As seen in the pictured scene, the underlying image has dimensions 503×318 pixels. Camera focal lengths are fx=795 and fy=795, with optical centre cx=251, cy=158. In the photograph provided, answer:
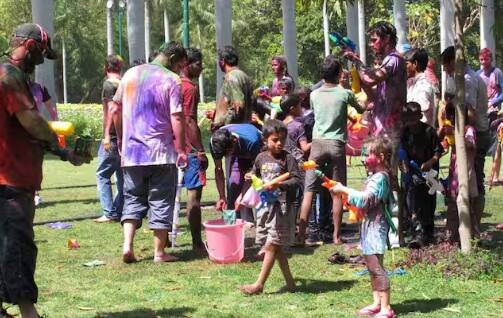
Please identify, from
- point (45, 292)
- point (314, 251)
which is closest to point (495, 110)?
point (314, 251)

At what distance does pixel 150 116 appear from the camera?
25.7ft

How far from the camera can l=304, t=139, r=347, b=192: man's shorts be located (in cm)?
855

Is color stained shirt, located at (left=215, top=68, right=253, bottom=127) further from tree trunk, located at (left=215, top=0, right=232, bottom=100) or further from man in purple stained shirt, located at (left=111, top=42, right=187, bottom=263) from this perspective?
tree trunk, located at (left=215, top=0, right=232, bottom=100)

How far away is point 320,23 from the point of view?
186 ft

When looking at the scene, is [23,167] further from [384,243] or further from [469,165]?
[469,165]

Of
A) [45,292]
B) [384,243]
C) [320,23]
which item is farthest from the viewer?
[320,23]

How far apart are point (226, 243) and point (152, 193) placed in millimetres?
889

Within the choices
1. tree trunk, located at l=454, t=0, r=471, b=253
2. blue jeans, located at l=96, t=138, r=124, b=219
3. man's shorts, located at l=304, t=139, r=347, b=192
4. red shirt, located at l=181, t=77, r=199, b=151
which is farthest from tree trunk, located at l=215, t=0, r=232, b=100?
tree trunk, located at l=454, t=0, r=471, b=253

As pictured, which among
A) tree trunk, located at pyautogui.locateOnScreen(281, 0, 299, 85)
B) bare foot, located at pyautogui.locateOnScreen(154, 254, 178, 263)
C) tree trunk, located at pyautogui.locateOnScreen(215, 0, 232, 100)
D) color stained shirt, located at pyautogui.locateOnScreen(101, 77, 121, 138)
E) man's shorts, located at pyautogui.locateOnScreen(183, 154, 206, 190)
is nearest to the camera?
bare foot, located at pyautogui.locateOnScreen(154, 254, 178, 263)

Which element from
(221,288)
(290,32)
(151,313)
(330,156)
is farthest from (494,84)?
(290,32)

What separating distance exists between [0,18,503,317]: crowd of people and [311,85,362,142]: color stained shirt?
0.01 metres

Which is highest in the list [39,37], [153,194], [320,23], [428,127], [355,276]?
[320,23]

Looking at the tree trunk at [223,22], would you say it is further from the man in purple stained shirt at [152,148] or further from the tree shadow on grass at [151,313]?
the tree shadow on grass at [151,313]

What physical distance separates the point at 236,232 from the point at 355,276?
1307 millimetres
